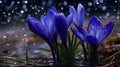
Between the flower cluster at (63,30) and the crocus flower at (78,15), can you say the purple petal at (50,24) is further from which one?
the crocus flower at (78,15)

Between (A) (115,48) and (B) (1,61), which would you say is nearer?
(A) (115,48)

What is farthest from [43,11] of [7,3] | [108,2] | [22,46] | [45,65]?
[45,65]

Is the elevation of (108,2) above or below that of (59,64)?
above

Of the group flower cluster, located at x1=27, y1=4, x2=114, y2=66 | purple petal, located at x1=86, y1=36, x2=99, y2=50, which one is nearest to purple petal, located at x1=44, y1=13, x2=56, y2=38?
flower cluster, located at x1=27, y1=4, x2=114, y2=66

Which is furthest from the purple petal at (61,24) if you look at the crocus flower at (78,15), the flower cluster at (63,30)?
the crocus flower at (78,15)

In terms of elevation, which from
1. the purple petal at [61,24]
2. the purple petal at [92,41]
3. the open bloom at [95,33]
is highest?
the purple petal at [61,24]

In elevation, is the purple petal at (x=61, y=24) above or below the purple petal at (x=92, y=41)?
above

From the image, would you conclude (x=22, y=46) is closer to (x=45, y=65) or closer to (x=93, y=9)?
(x=45, y=65)

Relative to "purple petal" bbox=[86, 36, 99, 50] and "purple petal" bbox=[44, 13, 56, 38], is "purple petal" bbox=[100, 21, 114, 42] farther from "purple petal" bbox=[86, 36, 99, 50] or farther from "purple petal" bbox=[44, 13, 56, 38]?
"purple petal" bbox=[44, 13, 56, 38]
